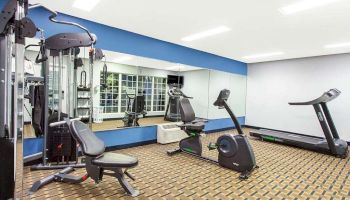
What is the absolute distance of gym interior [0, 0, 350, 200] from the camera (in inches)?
101

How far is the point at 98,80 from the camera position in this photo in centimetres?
475

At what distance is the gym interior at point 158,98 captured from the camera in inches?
101

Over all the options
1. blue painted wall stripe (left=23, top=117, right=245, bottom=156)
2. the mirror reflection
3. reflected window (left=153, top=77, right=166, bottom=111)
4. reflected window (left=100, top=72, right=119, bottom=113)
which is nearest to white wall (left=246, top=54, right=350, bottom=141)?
the mirror reflection

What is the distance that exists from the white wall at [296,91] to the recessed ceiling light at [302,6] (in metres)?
4.06

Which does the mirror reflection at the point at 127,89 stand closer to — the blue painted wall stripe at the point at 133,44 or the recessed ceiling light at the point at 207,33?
the blue painted wall stripe at the point at 133,44

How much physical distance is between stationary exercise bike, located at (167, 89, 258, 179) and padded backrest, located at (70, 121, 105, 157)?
1.93 m

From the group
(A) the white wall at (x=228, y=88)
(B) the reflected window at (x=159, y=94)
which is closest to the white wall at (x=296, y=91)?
(A) the white wall at (x=228, y=88)

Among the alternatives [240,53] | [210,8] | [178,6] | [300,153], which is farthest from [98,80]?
[300,153]

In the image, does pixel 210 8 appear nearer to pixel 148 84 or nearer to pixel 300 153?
pixel 148 84

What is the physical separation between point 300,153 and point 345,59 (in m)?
3.24

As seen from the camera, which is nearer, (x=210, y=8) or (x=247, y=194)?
(x=247, y=194)

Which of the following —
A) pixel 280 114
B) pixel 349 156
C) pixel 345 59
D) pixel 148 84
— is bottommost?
pixel 349 156

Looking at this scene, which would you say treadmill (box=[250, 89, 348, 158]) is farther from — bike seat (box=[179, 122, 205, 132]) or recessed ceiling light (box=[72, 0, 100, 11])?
recessed ceiling light (box=[72, 0, 100, 11])

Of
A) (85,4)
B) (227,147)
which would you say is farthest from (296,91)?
(85,4)
